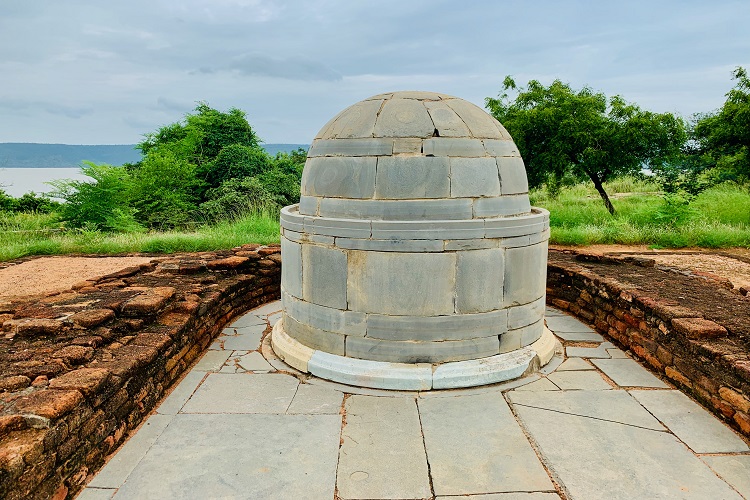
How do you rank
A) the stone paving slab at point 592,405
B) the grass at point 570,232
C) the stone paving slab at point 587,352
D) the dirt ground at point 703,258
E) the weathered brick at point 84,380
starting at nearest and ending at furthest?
1. the weathered brick at point 84,380
2. the stone paving slab at point 592,405
3. the stone paving slab at point 587,352
4. the dirt ground at point 703,258
5. the grass at point 570,232

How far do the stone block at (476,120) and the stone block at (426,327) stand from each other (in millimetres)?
1732

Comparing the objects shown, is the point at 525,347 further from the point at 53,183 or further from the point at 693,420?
the point at 53,183

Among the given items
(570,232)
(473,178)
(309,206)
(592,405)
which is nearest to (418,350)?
(592,405)

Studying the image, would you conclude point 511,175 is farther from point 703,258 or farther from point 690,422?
point 703,258

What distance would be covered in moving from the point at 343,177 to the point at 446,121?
110cm

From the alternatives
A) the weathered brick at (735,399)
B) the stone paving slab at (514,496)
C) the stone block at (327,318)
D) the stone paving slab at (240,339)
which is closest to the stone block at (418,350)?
the stone block at (327,318)

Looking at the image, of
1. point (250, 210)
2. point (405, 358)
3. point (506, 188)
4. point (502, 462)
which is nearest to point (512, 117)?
point (250, 210)

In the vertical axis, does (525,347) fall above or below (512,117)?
below

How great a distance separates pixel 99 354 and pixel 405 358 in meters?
2.53

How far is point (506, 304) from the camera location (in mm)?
4723

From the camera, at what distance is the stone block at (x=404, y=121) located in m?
4.59

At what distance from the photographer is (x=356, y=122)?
15.8 ft

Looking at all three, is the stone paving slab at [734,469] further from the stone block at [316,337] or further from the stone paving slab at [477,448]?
the stone block at [316,337]

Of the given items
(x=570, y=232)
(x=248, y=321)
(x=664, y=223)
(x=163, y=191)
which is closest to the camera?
(x=248, y=321)
